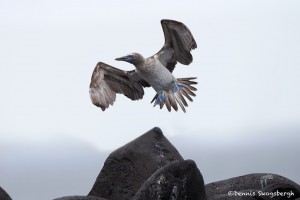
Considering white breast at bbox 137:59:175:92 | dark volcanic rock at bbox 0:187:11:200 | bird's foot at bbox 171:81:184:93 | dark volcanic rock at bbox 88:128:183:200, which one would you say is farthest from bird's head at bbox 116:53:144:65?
dark volcanic rock at bbox 0:187:11:200

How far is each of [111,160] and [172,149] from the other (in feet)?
4.99

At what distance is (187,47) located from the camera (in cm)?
2120

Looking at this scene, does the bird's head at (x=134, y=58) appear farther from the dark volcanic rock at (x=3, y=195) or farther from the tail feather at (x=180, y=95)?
the dark volcanic rock at (x=3, y=195)

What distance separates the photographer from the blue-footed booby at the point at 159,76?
21375mm

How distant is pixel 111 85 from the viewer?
22.6 meters

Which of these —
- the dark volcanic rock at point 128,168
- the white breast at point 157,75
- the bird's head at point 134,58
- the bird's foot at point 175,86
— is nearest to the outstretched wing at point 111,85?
the bird's head at point 134,58

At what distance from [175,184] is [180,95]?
6.54 meters

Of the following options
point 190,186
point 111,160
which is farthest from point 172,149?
point 190,186

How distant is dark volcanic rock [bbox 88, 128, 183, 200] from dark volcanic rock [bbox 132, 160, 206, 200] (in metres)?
3.41

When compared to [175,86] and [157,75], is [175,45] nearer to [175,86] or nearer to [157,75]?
[157,75]

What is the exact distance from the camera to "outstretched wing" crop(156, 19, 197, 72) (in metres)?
20.7

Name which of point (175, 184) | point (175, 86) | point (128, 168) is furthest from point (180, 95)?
point (175, 184)

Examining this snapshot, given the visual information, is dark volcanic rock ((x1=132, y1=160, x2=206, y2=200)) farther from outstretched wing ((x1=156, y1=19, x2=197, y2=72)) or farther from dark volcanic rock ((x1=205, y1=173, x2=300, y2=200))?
outstretched wing ((x1=156, y1=19, x2=197, y2=72))

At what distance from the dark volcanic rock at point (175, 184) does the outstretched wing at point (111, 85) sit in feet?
21.1
